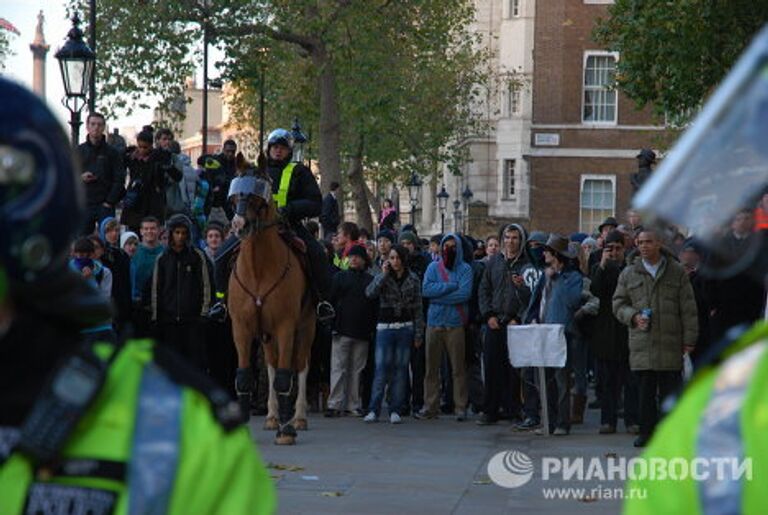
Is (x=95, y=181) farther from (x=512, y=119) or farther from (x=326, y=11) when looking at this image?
(x=512, y=119)

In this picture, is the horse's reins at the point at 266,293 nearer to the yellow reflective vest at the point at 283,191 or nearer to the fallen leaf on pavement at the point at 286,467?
the yellow reflective vest at the point at 283,191

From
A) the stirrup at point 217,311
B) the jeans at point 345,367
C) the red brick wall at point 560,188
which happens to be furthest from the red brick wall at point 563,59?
the stirrup at point 217,311

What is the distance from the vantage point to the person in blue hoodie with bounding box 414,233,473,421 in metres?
19.6

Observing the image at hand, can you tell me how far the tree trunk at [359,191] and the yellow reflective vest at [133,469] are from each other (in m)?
51.0

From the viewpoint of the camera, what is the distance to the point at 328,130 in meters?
43.4

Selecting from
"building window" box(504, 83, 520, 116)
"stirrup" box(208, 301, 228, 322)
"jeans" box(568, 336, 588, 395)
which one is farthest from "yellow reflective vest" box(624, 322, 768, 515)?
"building window" box(504, 83, 520, 116)

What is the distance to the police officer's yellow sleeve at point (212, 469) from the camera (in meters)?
2.67

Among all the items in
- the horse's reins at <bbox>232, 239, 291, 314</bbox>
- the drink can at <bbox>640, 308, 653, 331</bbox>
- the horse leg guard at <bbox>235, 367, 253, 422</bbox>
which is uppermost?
the horse's reins at <bbox>232, 239, 291, 314</bbox>

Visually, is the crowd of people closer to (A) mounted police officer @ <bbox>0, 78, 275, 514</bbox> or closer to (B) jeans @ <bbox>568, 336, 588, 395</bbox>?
(B) jeans @ <bbox>568, 336, 588, 395</bbox>

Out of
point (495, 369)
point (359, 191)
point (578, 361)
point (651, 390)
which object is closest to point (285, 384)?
point (651, 390)

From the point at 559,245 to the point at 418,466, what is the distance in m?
3.87

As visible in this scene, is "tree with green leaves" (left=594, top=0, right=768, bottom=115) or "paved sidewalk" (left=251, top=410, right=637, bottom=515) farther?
"tree with green leaves" (left=594, top=0, right=768, bottom=115)

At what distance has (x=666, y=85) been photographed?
3017 cm

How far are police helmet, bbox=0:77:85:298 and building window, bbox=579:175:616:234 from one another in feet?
212
